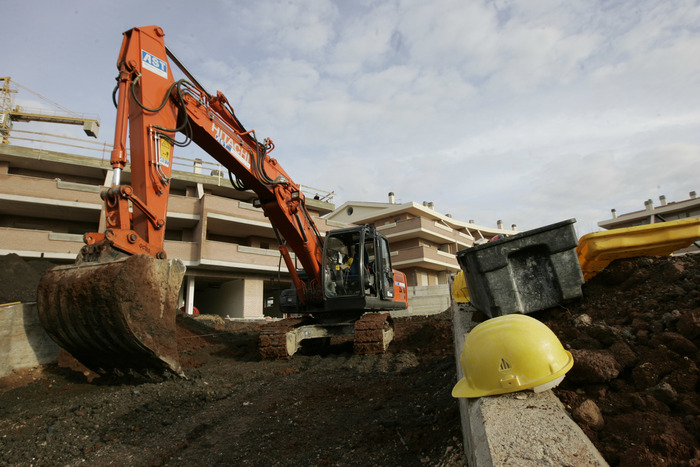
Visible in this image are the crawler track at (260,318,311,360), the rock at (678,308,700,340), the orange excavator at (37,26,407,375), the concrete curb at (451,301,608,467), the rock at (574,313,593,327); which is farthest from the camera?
the crawler track at (260,318,311,360)

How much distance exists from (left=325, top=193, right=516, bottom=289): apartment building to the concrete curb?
28531 millimetres

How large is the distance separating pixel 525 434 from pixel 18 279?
44.6 feet

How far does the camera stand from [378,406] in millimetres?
4199

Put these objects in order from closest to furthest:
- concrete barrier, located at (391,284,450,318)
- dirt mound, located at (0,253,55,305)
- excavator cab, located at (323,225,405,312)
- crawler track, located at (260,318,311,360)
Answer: crawler track, located at (260,318,311,360), excavator cab, located at (323,225,405,312), dirt mound, located at (0,253,55,305), concrete barrier, located at (391,284,450,318)

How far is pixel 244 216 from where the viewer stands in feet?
74.3

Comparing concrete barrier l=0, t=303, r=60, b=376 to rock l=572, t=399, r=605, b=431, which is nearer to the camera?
rock l=572, t=399, r=605, b=431

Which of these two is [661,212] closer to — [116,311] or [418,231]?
[418,231]

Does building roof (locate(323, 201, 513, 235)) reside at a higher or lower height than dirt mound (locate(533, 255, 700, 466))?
higher

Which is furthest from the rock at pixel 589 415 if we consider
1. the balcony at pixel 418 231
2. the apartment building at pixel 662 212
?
the apartment building at pixel 662 212

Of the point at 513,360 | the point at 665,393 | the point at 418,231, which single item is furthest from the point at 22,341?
the point at 418,231

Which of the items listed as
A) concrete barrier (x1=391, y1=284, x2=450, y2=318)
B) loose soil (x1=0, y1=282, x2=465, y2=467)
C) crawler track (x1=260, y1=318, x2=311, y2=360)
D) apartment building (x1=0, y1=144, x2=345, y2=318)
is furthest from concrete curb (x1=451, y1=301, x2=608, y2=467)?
concrete barrier (x1=391, y1=284, x2=450, y2=318)

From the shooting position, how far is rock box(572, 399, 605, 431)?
7.18ft

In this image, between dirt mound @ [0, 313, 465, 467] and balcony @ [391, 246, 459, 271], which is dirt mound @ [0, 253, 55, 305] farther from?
balcony @ [391, 246, 459, 271]

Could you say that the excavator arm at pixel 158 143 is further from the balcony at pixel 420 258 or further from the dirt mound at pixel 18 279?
the balcony at pixel 420 258
